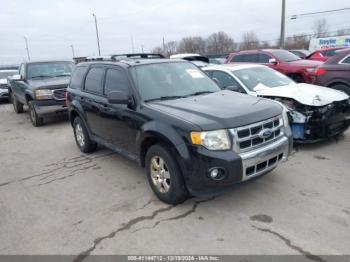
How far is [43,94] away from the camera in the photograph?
8.72m

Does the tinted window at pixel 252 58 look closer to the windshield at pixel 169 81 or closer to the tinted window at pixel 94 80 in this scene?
the windshield at pixel 169 81

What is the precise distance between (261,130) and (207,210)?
116 cm

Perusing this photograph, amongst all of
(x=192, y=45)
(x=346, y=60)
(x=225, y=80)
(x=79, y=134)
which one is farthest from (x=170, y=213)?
(x=192, y=45)

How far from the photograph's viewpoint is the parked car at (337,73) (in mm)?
7071

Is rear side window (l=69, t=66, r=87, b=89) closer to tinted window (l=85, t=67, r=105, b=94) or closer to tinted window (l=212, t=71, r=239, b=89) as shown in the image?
tinted window (l=85, t=67, r=105, b=94)

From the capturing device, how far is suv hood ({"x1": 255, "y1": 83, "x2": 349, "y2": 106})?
17.1 ft

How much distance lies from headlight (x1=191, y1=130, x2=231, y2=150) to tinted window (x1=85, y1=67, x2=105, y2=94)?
245cm

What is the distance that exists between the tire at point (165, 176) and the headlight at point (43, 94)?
5947 mm

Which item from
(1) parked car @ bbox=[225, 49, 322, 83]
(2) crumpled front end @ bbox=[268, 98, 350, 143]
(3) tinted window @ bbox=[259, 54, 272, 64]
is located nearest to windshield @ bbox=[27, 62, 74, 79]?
(1) parked car @ bbox=[225, 49, 322, 83]

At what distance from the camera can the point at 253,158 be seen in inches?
133

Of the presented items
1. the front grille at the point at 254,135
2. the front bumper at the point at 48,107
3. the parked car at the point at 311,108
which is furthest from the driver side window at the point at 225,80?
the front bumper at the point at 48,107

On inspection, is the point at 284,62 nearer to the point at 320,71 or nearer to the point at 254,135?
the point at 320,71

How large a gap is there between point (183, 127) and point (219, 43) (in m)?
A: 64.9

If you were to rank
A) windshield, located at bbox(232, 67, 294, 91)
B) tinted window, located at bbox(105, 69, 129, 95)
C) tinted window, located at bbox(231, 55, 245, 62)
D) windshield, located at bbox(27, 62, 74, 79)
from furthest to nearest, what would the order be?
tinted window, located at bbox(231, 55, 245, 62) → windshield, located at bbox(27, 62, 74, 79) → windshield, located at bbox(232, 67, 294, 91) → tinted window, located at bbox(105, 69, 129, 95)
